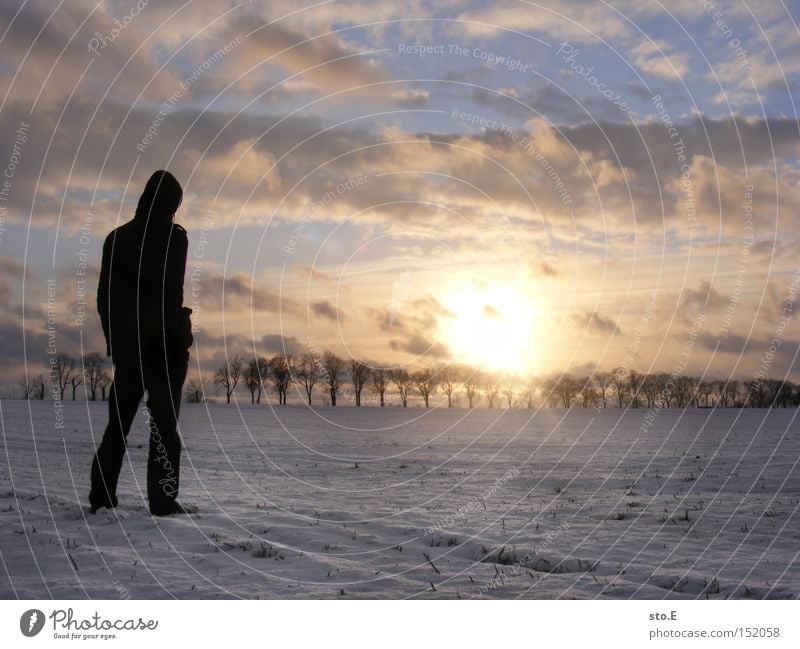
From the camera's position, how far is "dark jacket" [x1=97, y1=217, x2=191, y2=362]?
9.25 metres

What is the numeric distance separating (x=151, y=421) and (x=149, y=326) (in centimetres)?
120

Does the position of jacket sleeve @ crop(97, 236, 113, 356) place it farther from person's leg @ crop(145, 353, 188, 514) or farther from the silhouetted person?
person's leg @ crop(145, 353, 188, 514)

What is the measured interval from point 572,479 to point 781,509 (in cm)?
476

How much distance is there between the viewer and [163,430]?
9250 mm

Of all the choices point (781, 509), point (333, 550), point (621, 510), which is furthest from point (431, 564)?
point (781, 509)

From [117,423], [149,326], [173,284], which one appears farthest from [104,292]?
[117,423]

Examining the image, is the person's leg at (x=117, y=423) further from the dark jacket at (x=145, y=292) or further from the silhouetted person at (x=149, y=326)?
the dark jacket at (x=145, y=292)
